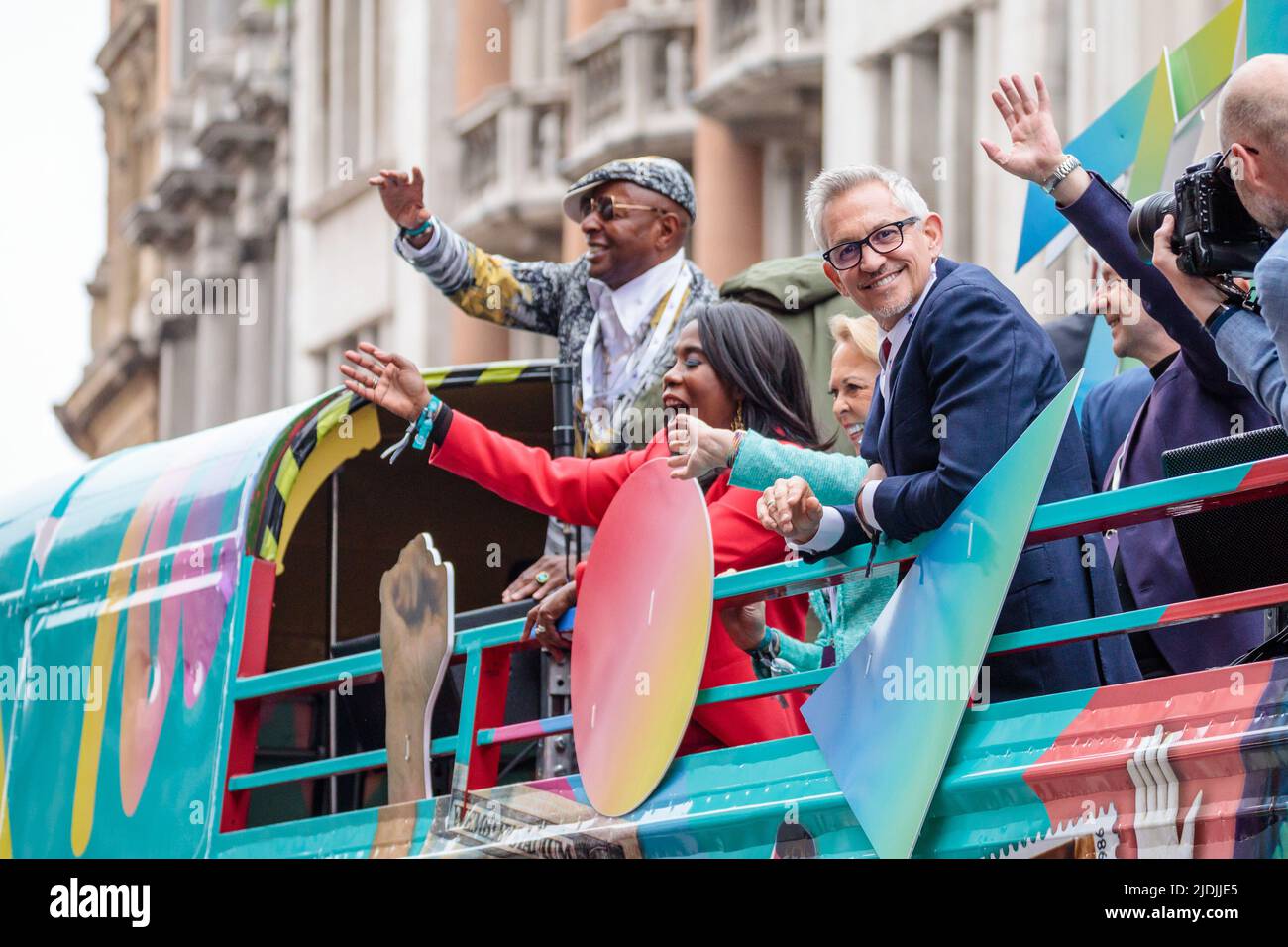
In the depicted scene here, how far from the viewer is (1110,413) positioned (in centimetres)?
582

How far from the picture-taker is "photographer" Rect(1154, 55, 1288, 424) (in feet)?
12.1

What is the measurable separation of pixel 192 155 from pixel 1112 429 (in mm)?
29286

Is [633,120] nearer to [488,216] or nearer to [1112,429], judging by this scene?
[488,216]

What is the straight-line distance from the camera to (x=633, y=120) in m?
20.3

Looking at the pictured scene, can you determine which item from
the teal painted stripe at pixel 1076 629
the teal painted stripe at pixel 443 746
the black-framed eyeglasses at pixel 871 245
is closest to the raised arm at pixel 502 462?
the teal painted stripe at pixel 443 746

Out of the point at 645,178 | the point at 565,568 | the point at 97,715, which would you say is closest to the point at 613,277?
the point at 645,178

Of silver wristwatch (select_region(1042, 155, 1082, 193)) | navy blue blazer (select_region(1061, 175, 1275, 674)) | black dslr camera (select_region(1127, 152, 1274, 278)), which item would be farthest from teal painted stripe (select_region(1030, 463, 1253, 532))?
silver wristwatch (select_region(1042, 155, 1082, 193))

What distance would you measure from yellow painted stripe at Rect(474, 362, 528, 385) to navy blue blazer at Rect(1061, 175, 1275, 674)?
9.16 feet

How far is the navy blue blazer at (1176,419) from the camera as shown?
464cm

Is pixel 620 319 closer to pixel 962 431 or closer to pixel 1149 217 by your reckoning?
pixel 962 431

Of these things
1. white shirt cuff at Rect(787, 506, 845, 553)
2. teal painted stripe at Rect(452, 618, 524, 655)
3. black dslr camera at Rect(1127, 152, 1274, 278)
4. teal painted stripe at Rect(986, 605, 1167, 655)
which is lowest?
teal painted stripe at Rect(986, 605, 1167, 655)

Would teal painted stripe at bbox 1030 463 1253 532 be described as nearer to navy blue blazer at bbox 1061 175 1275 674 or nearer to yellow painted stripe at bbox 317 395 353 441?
navy blue blazer at bbox 1061 175 1275 674
